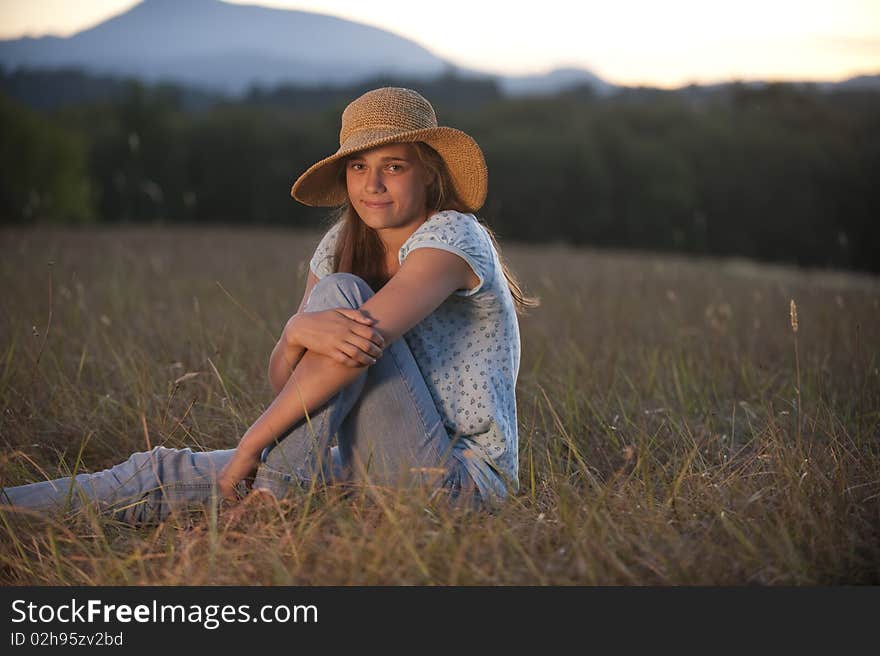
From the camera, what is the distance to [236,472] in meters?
2.38

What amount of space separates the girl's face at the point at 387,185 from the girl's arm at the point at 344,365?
0.25 m

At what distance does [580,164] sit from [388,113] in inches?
1109

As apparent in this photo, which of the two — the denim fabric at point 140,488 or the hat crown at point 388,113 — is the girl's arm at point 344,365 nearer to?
the denim fabric at point 140,488

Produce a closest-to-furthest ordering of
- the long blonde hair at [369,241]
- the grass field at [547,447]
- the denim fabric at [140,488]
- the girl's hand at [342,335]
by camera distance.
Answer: the grass field at [547,447]
the girl's hand at [342,335]
the denim fabric at [140,488]
the long blonde hair at [369,241]

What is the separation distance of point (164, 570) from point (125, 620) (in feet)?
0.41

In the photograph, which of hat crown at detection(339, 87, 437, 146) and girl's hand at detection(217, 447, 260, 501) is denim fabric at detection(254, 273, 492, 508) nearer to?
girl's hand at detection(217, 447, 260, 501)

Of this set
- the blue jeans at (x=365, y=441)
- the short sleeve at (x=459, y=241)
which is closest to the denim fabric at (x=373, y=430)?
the blue jeans at (x=365, y=441)

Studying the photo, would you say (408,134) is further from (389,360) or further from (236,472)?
(236,472)

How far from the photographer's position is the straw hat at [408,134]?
251cm

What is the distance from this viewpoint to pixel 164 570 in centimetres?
200

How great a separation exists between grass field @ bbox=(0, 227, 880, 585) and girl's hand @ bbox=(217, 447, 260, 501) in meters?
0.07

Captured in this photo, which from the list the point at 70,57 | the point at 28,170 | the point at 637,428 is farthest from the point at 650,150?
the point at 637,428

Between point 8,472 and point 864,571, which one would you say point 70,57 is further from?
point 864,571

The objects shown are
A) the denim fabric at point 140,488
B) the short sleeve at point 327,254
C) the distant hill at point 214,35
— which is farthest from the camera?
the distant hill at point 214,35
